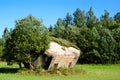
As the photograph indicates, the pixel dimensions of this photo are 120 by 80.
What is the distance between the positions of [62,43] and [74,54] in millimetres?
2029

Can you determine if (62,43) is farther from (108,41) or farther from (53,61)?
(108,41)

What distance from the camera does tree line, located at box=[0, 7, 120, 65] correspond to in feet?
141

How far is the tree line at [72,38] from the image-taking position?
4312 cm

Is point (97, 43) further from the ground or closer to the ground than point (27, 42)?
further from the ground

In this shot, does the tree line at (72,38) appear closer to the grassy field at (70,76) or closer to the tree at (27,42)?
the tree at (27,42)

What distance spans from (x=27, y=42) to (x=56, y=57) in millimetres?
3742

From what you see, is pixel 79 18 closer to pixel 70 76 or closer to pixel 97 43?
pixel 97 43

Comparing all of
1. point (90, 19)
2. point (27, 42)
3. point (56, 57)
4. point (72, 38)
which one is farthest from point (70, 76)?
point (90, 19)

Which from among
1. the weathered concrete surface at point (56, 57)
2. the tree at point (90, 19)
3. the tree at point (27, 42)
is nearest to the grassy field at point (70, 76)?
the weathered concrete surface at point (56, 57)

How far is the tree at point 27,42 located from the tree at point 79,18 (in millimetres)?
67170

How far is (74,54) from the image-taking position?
47469 millimetres

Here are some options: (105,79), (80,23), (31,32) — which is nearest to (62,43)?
(31,32)

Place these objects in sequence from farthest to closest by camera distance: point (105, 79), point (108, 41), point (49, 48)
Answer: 1. point (108, 41)
2. point (49, 48)
3. point (105, 79)

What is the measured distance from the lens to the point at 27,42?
141ft
